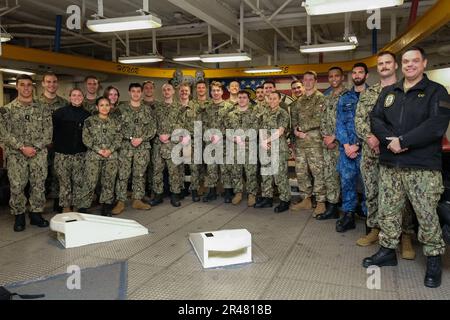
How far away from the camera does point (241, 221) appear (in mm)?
4977

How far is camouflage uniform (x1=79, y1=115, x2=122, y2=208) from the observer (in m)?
5.01

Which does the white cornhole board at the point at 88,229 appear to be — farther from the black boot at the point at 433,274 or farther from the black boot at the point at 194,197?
the black boot at the point at 433,274

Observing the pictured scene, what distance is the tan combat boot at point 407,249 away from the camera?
3543 millimetres

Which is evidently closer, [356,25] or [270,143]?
[270,143]

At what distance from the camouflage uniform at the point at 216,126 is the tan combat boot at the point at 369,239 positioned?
249 centimetres

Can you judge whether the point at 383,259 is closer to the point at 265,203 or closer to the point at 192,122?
the point at 265,203

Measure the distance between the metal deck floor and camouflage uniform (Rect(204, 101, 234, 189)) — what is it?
3.44ft

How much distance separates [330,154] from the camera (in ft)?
15.6

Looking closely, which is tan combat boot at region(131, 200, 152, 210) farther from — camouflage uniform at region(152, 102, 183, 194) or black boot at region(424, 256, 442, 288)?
Answer: black boot at region(424, 256, 442, 288)

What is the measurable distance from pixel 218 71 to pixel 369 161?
771 cm

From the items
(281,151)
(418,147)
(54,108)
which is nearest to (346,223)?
(281,151)
